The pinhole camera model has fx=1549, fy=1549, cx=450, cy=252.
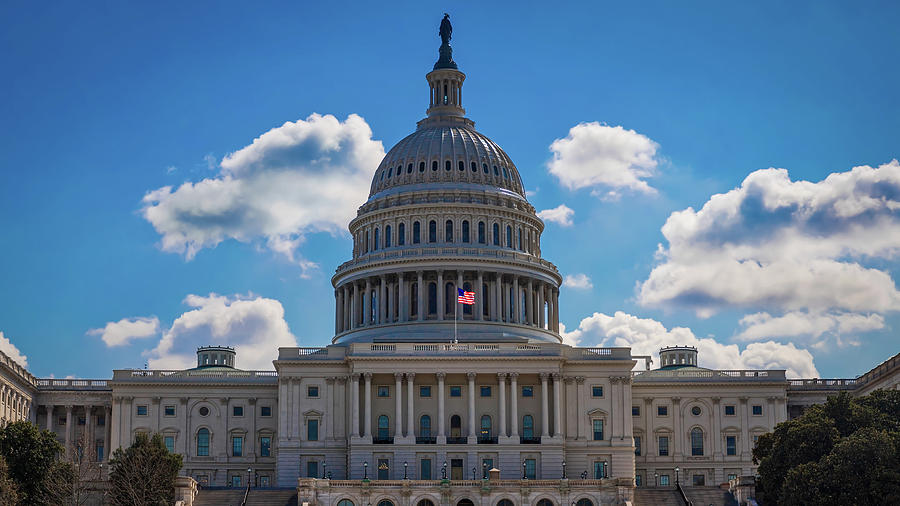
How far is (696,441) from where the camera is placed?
6029 inches

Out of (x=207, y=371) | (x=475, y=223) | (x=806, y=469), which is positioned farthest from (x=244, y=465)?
(x=806, y=469)

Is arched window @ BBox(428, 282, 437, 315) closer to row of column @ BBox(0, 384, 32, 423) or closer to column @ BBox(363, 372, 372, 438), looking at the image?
column @ BBox(363, 372, 372, 438)

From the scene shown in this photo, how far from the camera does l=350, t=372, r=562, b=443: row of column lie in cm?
13888

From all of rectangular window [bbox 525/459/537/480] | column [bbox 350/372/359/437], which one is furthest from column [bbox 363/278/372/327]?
rectangular window [bbox 525/459/537/480]

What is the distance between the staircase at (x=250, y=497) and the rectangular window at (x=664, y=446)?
1672 inches

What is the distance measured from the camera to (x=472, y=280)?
15925 cm

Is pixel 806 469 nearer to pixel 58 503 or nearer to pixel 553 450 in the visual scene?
pixel 553 450

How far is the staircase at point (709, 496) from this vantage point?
404ft

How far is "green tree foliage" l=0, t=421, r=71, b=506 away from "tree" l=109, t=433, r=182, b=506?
424 cm

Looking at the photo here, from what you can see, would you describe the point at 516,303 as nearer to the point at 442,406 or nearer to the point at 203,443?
the point at 442,406

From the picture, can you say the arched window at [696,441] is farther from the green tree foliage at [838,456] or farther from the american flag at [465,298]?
the green tree foliage at [838,456]

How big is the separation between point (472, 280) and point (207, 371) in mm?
28616

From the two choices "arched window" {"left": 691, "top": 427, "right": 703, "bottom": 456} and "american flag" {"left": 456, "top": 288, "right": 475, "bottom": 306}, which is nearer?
"american flag" {"left": 456, "top": 288, "right": 475, "bottom": 306}

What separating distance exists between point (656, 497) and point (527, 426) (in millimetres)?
19226
